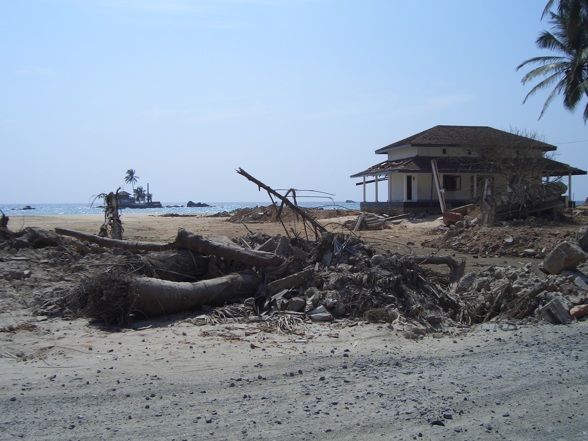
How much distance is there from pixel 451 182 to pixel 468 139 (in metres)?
2.65

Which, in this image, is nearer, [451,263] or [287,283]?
[287,283]

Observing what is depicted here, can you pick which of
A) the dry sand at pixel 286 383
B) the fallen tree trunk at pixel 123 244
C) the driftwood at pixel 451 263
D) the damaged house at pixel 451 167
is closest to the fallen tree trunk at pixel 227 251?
the fallen tree trunk at pixel 123 244

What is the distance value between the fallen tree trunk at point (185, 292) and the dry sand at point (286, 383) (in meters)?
0.34

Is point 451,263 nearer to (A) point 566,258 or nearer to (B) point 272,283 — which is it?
(A) point 566,258

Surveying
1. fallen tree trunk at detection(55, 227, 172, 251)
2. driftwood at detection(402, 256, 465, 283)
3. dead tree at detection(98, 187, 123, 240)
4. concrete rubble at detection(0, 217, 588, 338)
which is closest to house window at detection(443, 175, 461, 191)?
dead tree at detection(98, 187, 123, 240)

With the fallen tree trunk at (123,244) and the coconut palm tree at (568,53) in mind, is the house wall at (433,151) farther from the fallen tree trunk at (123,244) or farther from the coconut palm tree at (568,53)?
the fallen tree trunk at (123,244)

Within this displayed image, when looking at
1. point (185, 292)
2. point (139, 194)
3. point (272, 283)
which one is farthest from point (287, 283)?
point (139, 194)

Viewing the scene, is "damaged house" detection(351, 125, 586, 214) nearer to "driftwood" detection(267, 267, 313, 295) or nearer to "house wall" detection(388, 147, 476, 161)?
"house wall" detection(388, 147, 476, 161)

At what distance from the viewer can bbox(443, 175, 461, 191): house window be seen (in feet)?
105

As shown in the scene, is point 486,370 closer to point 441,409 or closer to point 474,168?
point 441,409

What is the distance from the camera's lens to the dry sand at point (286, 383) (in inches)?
162

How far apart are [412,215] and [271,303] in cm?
2174

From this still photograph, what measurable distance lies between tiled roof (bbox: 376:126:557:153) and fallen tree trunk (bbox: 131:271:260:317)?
67.3 feet

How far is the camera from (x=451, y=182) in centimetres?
3216
